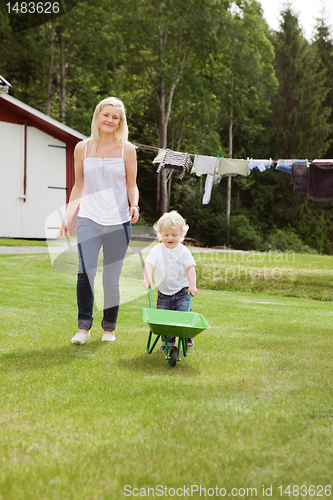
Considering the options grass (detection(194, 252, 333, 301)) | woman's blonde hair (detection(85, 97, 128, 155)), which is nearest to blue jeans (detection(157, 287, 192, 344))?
woman's blonde hair (detection(85, 97, 128, 155))

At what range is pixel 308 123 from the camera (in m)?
35.2

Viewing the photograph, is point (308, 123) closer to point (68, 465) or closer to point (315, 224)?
point (315, 224)

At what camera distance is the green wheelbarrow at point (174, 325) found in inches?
135

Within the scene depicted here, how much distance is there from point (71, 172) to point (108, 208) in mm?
14824

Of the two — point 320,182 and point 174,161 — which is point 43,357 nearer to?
point 320,182

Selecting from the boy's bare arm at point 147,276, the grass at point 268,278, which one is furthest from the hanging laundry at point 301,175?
the boy's bare arm at point 147,276

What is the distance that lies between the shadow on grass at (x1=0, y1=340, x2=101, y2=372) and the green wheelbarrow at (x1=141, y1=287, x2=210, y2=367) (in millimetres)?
543

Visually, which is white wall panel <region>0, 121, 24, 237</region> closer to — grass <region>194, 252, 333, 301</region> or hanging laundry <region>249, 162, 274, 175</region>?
grass <region>194, 252, 333, 301</region>

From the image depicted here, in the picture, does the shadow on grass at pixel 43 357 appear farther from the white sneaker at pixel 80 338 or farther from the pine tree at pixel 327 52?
the pine tree at pixel 327 52

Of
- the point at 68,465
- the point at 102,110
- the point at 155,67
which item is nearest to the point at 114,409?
the point at 68,465

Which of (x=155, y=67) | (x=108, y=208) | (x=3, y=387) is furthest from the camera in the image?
(x=155, y=67)

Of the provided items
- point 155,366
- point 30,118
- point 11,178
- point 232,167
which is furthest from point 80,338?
point 30,118

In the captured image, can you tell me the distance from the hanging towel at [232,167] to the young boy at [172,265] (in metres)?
10.2

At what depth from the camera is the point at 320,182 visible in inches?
495
